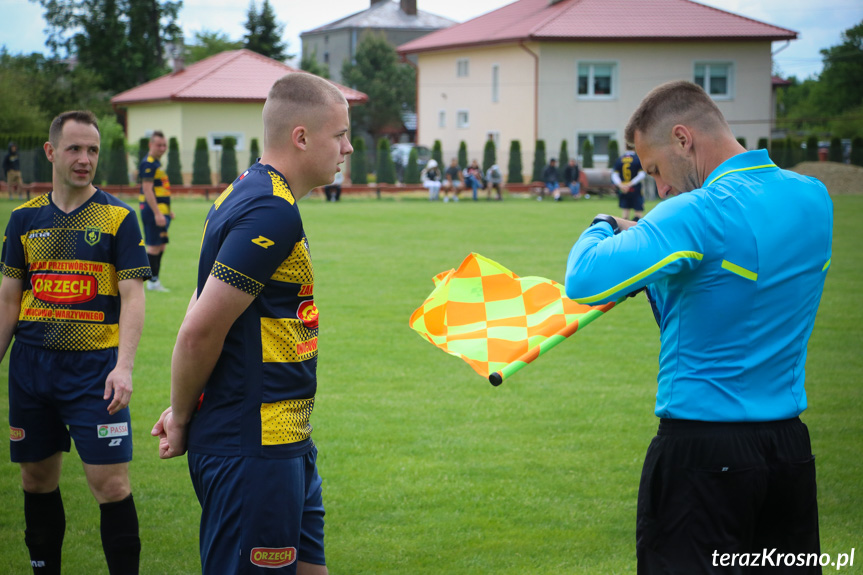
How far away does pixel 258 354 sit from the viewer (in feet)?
9.11

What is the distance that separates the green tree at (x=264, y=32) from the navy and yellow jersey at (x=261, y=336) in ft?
221

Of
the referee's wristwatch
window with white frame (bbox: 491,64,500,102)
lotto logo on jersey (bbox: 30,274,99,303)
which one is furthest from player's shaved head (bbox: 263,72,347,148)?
window with white frame (bbox: 491,64,500,102)

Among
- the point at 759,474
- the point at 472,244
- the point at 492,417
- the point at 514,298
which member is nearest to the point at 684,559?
the point at 759,474

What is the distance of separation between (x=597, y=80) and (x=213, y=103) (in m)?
21.5

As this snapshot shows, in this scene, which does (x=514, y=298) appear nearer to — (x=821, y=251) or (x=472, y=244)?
(x=821, y=251)

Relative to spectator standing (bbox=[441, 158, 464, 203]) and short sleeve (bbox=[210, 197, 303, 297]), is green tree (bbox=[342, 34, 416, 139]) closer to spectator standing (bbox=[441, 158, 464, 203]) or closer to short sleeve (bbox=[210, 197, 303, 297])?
spectator standing (bbox=[441, 158, 464, 203])

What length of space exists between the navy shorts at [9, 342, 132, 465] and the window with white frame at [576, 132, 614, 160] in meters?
45.3

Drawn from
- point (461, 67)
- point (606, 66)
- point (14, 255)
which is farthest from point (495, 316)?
point (461, 67)

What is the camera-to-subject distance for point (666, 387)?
2883 millimetres

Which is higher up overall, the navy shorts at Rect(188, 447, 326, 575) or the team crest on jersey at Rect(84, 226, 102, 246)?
the team crest on jersey at Rect(84, 226, 102, 246)

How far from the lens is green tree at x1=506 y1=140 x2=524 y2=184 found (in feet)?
146

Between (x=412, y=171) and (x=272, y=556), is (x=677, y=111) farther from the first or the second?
Answer: (x=412, y=171)

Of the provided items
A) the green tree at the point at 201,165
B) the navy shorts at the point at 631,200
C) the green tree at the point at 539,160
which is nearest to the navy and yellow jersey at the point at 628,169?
the navy shorts at the point at 631,200

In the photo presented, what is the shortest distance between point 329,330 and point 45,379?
22.5 ft
